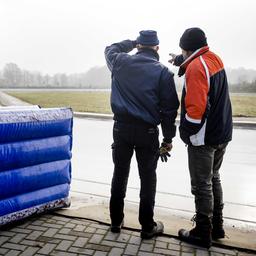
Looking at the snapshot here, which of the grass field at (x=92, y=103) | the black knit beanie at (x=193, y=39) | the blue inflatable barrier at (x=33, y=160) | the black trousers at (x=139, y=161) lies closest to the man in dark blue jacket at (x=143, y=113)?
the black trousers at (x=139, y=161)

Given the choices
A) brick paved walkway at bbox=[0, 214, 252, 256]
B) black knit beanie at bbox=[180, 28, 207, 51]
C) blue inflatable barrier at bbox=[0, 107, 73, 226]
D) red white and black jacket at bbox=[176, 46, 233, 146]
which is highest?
black knit beanie at bbox=[180, 28, 207, 51]

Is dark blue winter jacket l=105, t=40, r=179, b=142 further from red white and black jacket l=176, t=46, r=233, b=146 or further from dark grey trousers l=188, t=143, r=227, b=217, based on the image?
dark grey trousers l=188, t=143, r=227, b=217

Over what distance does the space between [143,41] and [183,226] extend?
6.67 ft

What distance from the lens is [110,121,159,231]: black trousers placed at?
3.56 metres

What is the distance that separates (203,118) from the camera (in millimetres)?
3293

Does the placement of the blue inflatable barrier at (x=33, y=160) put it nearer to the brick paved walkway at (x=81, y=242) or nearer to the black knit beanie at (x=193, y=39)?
the brick paved walkway at (x=81, y=242)

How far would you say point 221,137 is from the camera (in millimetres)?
3389

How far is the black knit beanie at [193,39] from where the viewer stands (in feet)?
11.0

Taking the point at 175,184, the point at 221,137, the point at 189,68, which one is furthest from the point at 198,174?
the point at 175,184

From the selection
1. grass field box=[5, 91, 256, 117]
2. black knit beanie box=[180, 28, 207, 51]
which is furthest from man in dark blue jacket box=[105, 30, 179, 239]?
grass field box=[5, 91, 256, 117]

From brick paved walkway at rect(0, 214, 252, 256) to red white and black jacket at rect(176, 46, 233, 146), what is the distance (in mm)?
1011

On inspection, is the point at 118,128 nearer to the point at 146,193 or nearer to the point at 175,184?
the point at 146,193

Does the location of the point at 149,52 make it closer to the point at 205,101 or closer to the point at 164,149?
the point at 205,101

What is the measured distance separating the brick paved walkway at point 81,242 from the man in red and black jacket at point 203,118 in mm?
240
